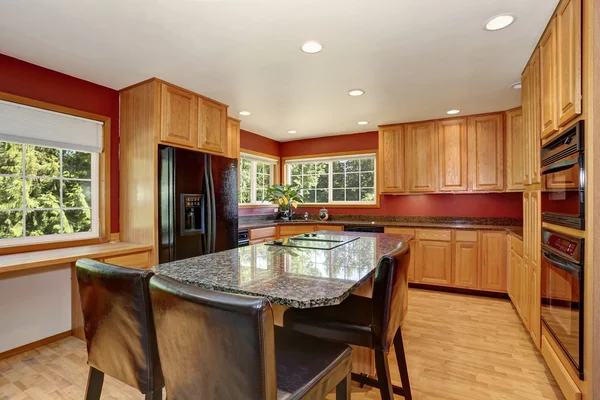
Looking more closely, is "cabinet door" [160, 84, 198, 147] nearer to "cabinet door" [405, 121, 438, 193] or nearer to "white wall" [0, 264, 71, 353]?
"white wall" [0, 264, 71, 353]

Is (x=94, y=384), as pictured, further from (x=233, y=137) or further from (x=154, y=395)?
(x=233, y=137)

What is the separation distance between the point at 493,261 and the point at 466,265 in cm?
30

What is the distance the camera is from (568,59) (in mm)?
1657

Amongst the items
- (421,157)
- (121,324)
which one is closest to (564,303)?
(121,324)

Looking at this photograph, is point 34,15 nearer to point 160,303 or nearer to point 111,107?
point 111,107

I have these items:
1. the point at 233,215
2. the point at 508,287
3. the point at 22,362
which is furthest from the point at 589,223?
the point at 22,362

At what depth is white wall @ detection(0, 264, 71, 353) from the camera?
2.43 m

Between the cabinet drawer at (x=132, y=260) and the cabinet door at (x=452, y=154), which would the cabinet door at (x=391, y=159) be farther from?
the cabinet drawer at (x=132, y=260)

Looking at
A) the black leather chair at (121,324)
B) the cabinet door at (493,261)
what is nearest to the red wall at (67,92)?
the black leather chair at (121,324)

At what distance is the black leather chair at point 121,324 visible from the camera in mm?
1061

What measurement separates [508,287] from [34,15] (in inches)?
190

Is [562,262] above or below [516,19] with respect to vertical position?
below

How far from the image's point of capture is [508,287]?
11.8ft

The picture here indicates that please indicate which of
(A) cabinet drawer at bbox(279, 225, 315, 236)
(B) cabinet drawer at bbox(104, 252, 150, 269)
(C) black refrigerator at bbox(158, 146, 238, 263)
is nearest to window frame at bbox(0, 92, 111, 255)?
(B) cabinet drawer at bbox(104, 252, 150, 269)
